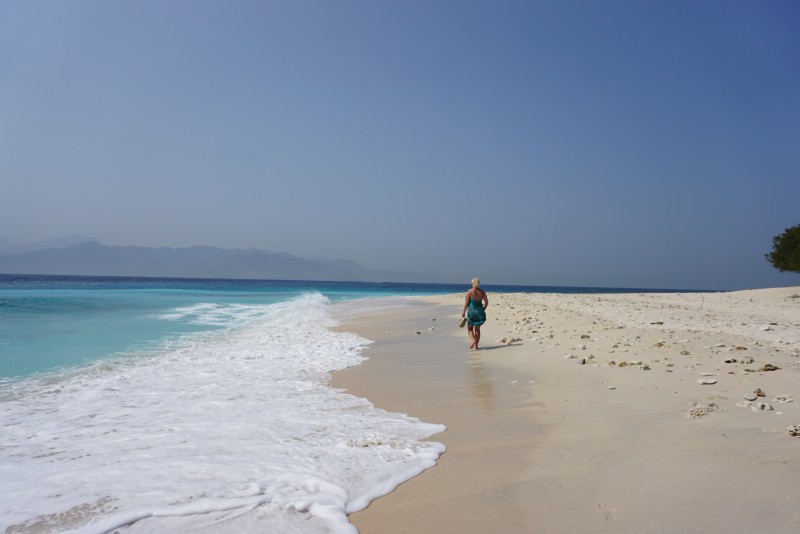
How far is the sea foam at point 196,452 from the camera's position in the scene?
3.41m

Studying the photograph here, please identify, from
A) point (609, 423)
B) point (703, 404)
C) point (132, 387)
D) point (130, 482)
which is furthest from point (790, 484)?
point (132, 387)

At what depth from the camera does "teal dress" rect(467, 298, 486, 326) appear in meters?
12.1

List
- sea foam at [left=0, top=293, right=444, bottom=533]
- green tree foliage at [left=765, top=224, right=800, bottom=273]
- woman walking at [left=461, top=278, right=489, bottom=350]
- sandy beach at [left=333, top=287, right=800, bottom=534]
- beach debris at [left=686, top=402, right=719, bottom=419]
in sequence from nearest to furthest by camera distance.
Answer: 1. sandy beach at [left=333, top=287, right=800, bottom=534]
2. sea foam at [left=0, top=293, right=444, bottom=533]
3. beach debris at [left=686, top=402, right=719, bottom=419]
4. woman walking at [left=461, top=278, right=489, bottom=350]
5. green tree foliage at [left=765, top=224, right=800, bottom=273]

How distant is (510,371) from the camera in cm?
858

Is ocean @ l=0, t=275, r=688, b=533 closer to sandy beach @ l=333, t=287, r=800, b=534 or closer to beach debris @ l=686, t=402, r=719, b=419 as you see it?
sandy beach @ l=333, t=287, r=800, b=534

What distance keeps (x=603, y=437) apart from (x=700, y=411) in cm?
140

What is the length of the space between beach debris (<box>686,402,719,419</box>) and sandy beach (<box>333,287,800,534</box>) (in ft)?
0.04

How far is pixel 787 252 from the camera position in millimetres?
42000

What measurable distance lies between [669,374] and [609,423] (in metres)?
2.82

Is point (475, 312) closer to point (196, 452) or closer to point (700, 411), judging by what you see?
point (700, 411)

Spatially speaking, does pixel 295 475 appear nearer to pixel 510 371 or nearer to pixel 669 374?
pixel 510 371

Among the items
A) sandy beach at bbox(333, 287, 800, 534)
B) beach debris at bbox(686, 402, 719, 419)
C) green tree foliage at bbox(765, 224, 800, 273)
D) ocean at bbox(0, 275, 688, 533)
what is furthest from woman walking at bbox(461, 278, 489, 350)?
green tree foliage at bbox(765, 224, 800, 273)

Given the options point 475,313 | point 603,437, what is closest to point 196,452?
point 603,437

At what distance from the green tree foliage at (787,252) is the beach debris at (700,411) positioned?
150 ft
